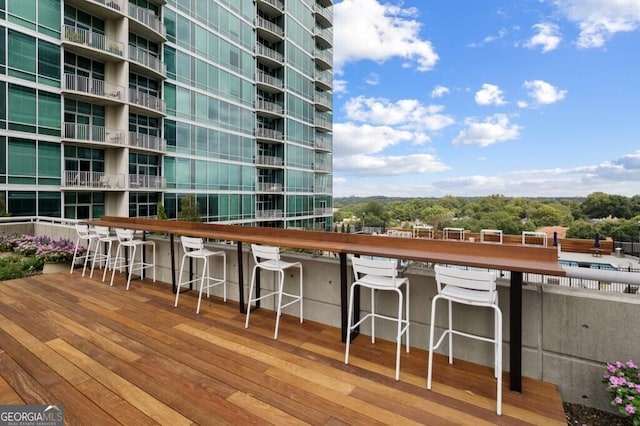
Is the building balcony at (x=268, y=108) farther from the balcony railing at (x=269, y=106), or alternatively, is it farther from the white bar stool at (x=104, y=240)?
the white bar stool at (x=104, y=240)

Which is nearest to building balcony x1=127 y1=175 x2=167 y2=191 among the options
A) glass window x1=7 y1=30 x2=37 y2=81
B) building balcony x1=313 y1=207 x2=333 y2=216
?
glass window x1=7 y1=30 x2=37 y2=81

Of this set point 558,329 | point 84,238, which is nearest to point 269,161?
point 84,238

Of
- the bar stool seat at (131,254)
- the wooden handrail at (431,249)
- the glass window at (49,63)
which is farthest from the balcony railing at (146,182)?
the wooden handrail at (431,249)

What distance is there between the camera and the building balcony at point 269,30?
63.7 feet

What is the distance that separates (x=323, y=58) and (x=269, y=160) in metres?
10.7

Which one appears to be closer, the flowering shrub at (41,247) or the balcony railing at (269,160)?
the flowering shrub at (41,247)

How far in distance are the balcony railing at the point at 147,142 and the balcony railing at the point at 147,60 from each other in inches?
120

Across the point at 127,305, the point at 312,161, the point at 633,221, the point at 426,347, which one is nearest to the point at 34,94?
the point at 127,305

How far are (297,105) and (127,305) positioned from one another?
824 inches

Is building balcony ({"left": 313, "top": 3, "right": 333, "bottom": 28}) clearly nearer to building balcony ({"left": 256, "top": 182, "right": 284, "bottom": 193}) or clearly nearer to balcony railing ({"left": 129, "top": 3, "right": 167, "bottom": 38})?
balcony railing ({"left": 129, "top": 3, "right": 167, "bottom": 38})

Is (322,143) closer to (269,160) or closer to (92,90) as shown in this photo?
(269,160)

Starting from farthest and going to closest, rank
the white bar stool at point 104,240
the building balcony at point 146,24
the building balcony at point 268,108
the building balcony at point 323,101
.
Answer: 1. the building balcony at point 323,101
2. the building balcony at point 268,108
3. the building balcony at point 146,24
4. the white bar stool at point 104,240

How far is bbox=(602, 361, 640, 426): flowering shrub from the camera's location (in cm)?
169

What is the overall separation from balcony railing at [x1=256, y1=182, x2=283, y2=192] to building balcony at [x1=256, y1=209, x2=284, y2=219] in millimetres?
1417
